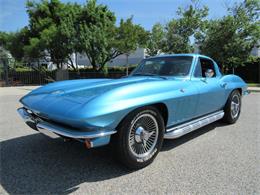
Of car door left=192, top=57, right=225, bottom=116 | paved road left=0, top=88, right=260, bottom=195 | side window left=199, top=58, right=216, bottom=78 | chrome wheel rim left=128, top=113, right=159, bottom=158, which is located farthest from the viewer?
side window left=199, top=58, right=216, bottom=78

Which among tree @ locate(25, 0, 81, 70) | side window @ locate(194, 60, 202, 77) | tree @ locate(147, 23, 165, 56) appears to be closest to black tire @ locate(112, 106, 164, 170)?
side window @ locate(194, 60, 202, 77)

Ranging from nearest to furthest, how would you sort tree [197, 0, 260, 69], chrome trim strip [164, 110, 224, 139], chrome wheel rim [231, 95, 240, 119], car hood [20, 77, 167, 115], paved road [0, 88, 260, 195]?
paved road [0, 88, 260, 195] → car hood [20, 77, 167, 115] → chrome trim strip [164, 110, 224, 139] → chrome wheel rim [231, 95, 240, 119] → tree [197, 0, 260, 69]

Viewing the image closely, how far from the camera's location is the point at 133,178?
2828 millimetres

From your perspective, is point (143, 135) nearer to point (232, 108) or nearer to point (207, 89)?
point (207, 89)

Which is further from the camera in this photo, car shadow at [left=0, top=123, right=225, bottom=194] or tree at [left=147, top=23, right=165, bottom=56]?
tree at [left=147, top=23, right=165, bottom=56]

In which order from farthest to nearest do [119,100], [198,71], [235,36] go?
[235,36] < [198,71] < [119,100]

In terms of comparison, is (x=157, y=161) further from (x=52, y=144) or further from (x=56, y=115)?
(x=52, y=144)

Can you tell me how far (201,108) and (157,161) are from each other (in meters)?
1.35

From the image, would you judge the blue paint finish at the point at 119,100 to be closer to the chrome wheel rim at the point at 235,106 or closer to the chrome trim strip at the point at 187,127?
the chrome trim strip at the point at 187,127

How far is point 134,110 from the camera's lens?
9.45 ft

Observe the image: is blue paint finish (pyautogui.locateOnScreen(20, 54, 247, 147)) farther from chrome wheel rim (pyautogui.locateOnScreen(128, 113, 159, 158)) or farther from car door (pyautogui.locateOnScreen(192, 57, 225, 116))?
chrome wheel rim (pyautogui.locateOnScreen(128, 113, 159, 158))

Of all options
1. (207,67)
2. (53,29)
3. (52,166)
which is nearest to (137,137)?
(52,166)

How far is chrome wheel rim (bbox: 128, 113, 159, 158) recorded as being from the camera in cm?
300

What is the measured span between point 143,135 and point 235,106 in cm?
340
